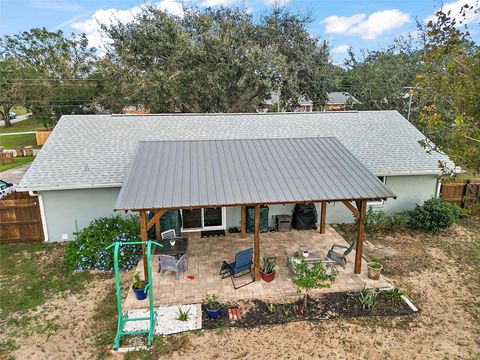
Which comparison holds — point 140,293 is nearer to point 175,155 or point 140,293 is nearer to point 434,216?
point 175,155

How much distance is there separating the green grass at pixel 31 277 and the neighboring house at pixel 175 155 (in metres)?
1.00

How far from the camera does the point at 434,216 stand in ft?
43.3

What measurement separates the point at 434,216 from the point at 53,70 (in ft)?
121

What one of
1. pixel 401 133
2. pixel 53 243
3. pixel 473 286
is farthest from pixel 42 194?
pixel 401 133

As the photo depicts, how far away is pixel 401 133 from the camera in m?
15.8

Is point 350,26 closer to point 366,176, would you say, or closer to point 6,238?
point 366,176

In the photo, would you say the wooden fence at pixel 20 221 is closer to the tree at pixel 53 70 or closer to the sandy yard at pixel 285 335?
the sandy yard at pixel 285 335

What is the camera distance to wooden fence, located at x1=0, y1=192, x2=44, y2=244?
473 inches

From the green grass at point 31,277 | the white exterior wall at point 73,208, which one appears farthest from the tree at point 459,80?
the white exterior wall at point 73,208

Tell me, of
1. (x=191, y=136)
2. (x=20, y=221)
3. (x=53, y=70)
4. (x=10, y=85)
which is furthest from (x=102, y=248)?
(x=10, y=85)

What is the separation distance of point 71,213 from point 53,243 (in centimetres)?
138

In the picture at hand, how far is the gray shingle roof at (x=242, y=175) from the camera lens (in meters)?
8.70

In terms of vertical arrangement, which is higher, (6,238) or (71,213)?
(71,213)

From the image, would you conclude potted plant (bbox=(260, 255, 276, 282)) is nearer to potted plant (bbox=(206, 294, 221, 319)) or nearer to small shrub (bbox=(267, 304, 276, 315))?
small shrub (bbox=(267, 304, 276, 315))
